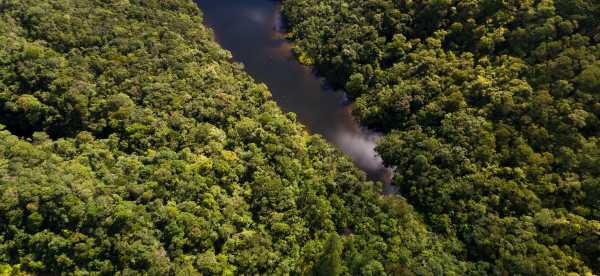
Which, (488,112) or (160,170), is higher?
(488,112)

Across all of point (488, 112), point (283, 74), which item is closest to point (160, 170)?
point (283, 74)

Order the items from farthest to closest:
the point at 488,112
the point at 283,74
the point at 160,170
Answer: the point at 283,74, the point at 488,112, the point at 160,170

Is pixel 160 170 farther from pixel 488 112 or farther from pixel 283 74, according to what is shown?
pixel 488 112

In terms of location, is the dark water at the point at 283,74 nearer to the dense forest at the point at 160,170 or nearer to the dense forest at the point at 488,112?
the dense forest at the point at 488,112

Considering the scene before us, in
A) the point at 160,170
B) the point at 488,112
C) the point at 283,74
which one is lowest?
the point at 160,170

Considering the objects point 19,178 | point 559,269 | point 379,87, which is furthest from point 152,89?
point 559,269
